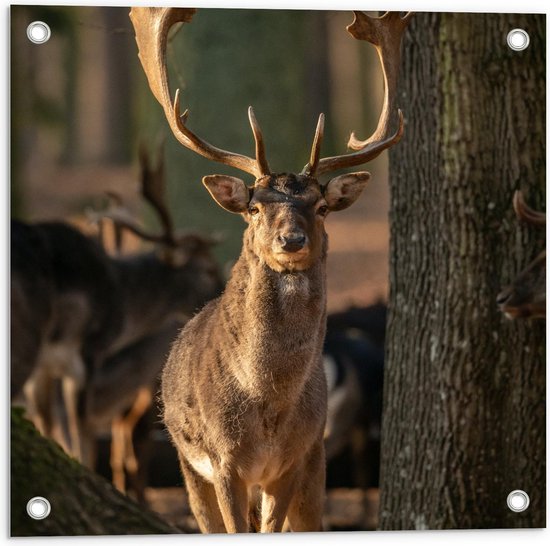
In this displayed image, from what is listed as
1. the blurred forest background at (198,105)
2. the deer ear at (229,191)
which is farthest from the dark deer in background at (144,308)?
the deer ear at (229,191)

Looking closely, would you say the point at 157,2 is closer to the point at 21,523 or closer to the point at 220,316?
Result: the point at 220,316

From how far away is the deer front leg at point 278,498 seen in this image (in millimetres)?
3291

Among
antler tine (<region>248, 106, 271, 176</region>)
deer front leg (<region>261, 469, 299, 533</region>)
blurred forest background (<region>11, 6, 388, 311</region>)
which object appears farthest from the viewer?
blurred forest background (<region>11, 6, 388, 311</region>)

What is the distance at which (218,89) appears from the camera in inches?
201

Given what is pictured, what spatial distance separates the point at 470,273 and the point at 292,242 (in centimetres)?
104

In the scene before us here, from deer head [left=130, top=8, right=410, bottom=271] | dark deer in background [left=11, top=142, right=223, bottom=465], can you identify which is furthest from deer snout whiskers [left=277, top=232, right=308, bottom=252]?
dark deer in background [left=11, top=142, right=223, bottom=465]

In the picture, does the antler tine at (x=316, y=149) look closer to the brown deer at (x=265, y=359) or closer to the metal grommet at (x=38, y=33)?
the brown deer at (x=265, y=359)

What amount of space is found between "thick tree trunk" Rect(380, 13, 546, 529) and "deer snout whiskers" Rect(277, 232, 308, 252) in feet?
3.19

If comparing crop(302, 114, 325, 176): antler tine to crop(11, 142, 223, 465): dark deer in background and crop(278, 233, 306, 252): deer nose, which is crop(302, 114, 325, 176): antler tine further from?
crop(11, 142, 223, 465): dark deer in background

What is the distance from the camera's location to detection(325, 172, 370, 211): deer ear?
3266 mm

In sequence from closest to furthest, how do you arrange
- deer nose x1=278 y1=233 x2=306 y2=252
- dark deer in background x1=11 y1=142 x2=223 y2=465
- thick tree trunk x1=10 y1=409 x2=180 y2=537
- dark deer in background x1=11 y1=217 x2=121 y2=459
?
deer nose x1=278 y1=233 x2=306 y2=252, thick tree trunk x1=10 y1=409 x2=180 y2=537, dark deer in background x1=11 y1=217 x2=121 y2=459, dark deer in background x1=11 y1=142 x2=223 y2=465

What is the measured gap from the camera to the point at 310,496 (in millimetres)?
3396

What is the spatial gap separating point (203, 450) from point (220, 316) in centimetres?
37

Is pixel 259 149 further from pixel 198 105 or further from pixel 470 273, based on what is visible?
pixel 198 105
